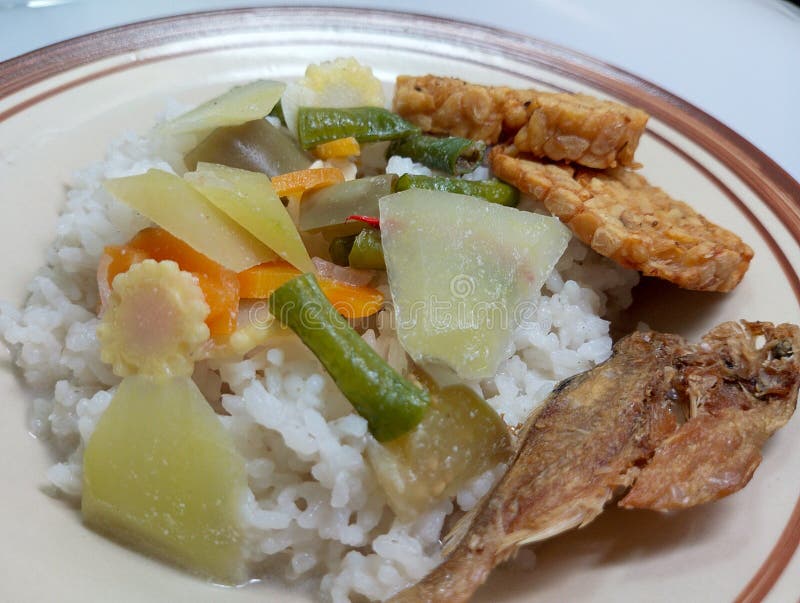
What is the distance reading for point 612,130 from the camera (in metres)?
2.63

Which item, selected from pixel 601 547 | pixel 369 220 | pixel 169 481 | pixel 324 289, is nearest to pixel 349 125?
pixel 369 220

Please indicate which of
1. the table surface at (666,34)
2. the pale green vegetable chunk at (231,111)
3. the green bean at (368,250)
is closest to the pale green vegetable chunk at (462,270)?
the green bean at (368,250)

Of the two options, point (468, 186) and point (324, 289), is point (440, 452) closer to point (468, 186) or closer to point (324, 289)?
point (324, 289)

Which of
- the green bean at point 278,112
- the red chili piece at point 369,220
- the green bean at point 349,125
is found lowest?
the red chili piece at point 369,220

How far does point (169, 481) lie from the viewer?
6.23ft

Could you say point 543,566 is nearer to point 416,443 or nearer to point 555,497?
point 555,497

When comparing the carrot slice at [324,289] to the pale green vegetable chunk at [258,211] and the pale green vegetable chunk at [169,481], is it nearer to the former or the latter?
the pale green vegetable chunk at [258,211]

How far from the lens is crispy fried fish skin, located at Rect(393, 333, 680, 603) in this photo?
5.60ft

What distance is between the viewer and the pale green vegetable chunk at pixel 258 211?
2207mm

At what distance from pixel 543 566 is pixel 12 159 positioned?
237cm

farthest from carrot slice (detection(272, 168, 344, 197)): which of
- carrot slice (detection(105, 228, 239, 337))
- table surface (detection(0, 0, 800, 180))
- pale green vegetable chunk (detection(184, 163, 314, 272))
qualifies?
table surface (detection(0, 0, 800, 180))

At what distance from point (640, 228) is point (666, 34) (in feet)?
8.35

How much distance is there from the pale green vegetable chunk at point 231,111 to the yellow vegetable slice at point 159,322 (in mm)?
763

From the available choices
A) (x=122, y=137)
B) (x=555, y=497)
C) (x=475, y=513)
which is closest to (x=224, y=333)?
(x=475, y=513)
